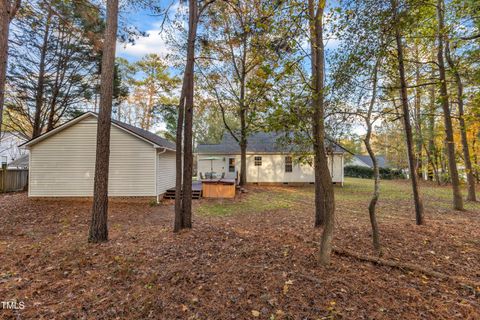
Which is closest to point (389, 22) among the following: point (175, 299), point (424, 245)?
point (424, 245)

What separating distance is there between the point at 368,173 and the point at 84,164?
96.9ft

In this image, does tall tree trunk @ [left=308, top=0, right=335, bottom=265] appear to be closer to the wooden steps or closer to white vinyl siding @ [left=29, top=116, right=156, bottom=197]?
white vinyl siding @ [left=29, top=116, right=156, bottom=197]

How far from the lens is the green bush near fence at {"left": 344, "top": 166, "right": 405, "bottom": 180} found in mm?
26391

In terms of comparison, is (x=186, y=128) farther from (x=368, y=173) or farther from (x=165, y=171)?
(x=368, y=173)

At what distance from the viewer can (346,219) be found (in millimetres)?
7297

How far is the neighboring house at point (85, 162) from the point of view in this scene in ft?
34.9

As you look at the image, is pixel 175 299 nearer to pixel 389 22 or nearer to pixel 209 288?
pixel 209 288

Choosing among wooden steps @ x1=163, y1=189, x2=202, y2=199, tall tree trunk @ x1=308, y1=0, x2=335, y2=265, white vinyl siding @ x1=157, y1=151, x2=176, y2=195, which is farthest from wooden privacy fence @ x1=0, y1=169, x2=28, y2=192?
tall tree trunk @ x1=308, y1=0, x2=335, y2=265

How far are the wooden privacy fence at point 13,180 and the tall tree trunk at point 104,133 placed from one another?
516 inches

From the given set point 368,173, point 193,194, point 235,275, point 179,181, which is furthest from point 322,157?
point 368,173

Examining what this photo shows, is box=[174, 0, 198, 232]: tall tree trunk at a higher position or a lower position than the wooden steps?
higher

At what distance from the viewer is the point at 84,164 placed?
10797mm

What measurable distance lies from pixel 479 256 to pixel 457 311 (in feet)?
7.85

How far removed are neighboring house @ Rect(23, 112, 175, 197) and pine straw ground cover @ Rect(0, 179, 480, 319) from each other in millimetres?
4507
